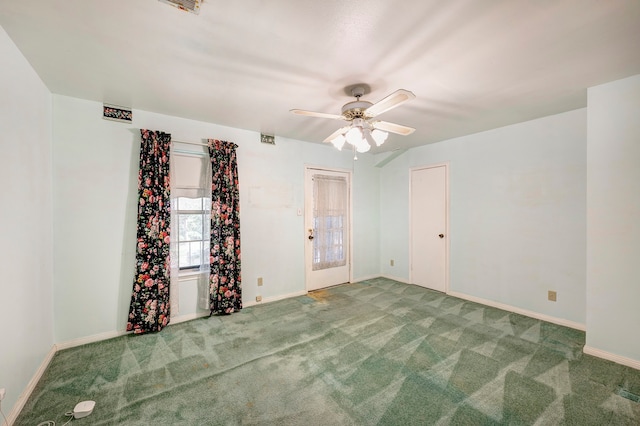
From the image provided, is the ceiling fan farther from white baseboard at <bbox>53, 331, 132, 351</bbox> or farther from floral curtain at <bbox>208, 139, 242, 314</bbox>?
white baseboard at <bbox>53, 331, 132, 351</bbox>

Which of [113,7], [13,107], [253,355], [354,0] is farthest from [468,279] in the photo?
[13,107]

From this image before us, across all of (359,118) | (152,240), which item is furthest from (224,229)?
(359,118)

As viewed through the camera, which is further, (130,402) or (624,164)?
(624,164)

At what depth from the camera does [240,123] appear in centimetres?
340

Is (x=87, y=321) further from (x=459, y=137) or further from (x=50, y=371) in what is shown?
(x=459, y=137)

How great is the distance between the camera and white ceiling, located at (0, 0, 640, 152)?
1474mm

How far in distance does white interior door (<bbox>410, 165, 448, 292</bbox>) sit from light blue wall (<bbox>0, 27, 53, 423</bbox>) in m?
4.78

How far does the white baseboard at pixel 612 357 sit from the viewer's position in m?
2.22

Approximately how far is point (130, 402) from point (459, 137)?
15.9 feet

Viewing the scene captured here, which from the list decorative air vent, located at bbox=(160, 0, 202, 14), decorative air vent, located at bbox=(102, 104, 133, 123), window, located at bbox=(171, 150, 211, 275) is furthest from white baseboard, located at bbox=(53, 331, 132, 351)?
decorative air vent, located at bbox=(160, 0, 202, 14)

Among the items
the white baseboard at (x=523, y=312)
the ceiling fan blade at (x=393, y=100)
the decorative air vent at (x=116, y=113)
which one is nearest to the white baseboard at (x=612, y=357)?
the white baseboard at (x=523, y=312)

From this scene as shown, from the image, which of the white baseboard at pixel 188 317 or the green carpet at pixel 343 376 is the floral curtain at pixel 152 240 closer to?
the white baseboard at pixel 188 317

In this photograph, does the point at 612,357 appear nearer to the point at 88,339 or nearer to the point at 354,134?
the point at 354,134

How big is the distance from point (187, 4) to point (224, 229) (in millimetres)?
2425
